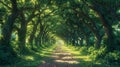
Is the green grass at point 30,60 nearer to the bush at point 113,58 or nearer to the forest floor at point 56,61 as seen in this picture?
the forest floor at point 56,61

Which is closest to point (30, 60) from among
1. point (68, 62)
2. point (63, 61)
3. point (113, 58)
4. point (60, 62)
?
point (63, 61)

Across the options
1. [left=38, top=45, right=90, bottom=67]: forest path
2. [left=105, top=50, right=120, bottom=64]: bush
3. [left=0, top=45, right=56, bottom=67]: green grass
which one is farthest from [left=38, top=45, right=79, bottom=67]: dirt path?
[left=105, top=50, right=120, bottom=64]: bush

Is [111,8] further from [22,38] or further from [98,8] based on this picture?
[22,38]

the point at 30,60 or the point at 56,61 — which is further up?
the point at 30,60

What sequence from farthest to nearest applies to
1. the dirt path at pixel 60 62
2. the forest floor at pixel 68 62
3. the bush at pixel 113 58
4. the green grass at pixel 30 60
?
the bush at pixel 113 58 < the dirt path at pixel 60 62 < the forest floor at pixel 68 62 < the green grass at pixel 30 60

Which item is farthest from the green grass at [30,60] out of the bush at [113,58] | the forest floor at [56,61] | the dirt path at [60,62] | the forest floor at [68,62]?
the bush at [113,58]

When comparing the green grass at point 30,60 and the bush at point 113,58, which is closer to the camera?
the green grass at point 30,60

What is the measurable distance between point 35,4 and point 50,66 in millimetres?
17315

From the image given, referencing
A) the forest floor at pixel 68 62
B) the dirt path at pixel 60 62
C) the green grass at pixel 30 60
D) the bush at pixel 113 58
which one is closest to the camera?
A: the green grass at pixel 30 60

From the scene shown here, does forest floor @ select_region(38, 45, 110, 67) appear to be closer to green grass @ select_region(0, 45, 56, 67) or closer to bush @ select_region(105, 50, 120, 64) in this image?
green grass @ select_region(0, 45, 56, 67)

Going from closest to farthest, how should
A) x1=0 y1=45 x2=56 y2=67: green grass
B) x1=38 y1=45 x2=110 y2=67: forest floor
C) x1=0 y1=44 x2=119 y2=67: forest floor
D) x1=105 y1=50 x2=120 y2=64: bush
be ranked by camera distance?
1. x1=0 y1=45 x2=56 y2=67: green grass
2. x1=0 y1=44 x2=119 y2=67: forest floor
3. x1=38 y1=45 x2=110 y2=67: forest floor
4. x1=105 y1=50 x2=120 y2=64: bush

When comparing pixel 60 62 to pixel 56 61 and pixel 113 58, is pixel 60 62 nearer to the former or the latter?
pixel 56 61

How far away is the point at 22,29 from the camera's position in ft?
149

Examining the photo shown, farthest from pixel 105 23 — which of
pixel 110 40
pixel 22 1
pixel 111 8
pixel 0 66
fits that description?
pixel 0 66
